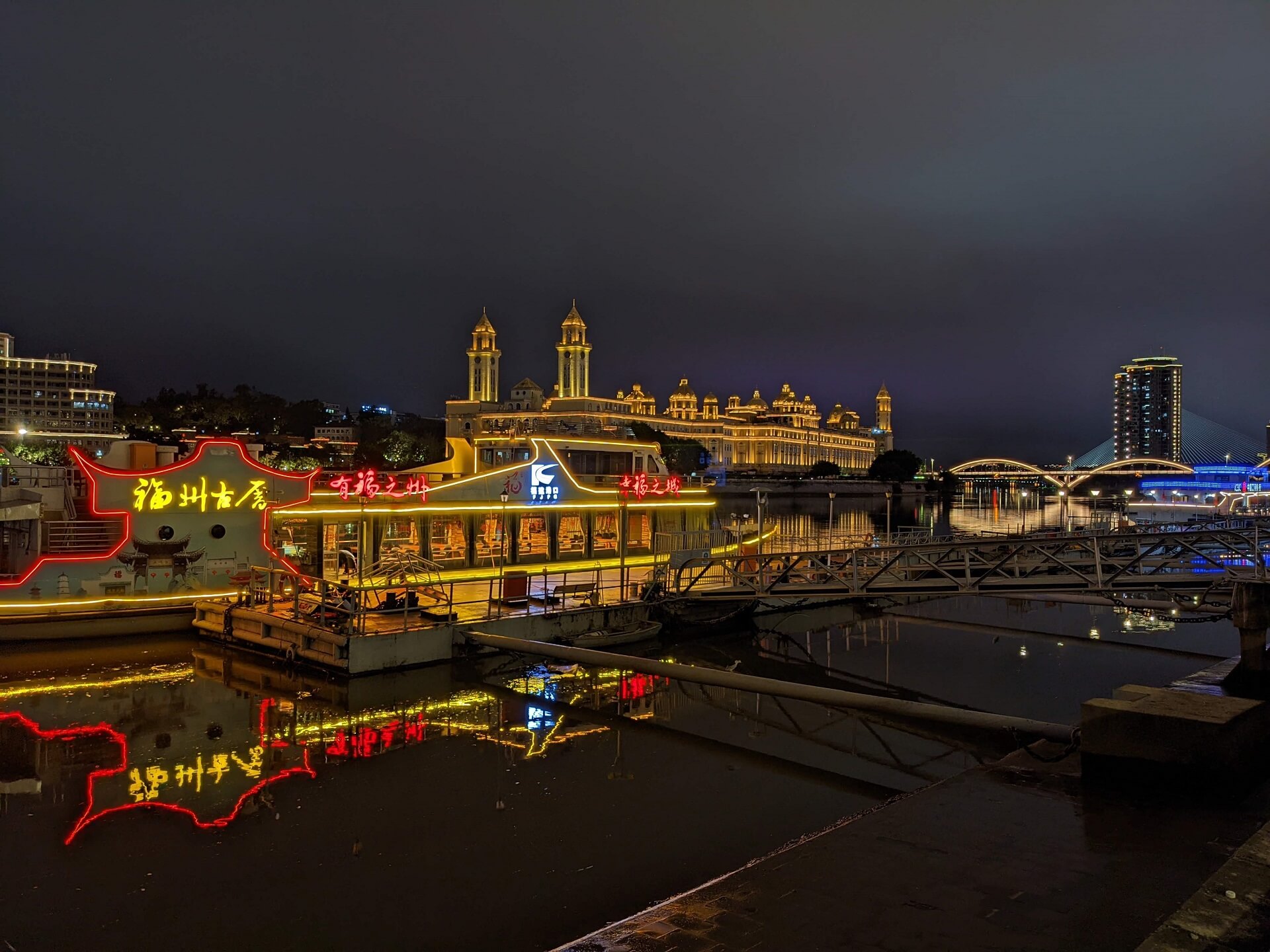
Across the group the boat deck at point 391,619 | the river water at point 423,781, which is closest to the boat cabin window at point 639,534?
the boat deck at point 391,619

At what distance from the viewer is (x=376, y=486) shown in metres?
24.7

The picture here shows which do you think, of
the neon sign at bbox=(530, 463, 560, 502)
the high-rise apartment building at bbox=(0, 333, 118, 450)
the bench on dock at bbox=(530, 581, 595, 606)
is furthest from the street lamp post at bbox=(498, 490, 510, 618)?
the high-rise apartment building at bbox=(0, 333, 118, 450)

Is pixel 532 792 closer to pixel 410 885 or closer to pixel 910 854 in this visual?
pixel 410 885

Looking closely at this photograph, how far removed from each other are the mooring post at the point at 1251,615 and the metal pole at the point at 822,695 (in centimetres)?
564

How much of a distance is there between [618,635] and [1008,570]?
11.0 meters

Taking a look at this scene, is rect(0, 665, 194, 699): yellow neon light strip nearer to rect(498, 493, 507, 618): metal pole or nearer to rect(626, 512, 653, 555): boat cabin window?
rect(498, 493, 507, 618): metal pole

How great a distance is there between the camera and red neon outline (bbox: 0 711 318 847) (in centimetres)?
1117

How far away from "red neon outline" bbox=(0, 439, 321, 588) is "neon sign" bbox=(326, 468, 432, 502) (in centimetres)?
90

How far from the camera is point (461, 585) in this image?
85.3 ft

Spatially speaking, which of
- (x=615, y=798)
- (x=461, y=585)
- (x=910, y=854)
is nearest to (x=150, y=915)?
(x=615, y=798)

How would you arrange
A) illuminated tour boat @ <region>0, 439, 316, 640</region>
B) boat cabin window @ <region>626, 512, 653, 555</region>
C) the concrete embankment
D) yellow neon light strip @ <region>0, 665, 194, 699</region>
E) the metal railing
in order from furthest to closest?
boat cabin window @ <region>626, 512, 653, 555</region>
the metal railing
illuminated tour boat @ <region>0, 439, 316, 640</region>
yellow neon light strip @ <region>0, 665, 194, 699</region>
the concrete embankment

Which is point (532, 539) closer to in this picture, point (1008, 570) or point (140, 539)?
point (140, 539)

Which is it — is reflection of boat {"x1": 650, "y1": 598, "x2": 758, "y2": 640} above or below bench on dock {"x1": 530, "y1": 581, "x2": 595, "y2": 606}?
below

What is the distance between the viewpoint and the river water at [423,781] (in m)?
9.05
